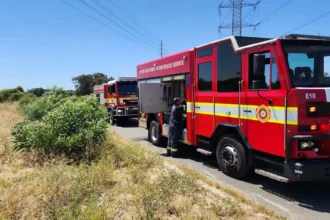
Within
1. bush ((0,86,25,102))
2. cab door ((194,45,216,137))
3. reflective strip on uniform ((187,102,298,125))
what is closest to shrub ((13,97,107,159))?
cab door ((194,45,216,137))

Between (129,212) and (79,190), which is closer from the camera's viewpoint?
(129,212)

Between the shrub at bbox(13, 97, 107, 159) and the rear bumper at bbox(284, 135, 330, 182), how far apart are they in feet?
15.0

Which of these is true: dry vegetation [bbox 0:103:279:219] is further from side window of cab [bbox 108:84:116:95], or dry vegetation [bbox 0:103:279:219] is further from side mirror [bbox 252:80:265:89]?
Result: side window of cab [bbox 108:84:116:95]

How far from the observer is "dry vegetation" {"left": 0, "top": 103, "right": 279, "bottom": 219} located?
13.9 feet

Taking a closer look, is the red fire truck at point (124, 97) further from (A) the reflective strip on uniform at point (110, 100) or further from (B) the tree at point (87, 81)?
(B) the tree at point (87, 81)

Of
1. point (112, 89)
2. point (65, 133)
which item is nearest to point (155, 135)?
point (65, 133)

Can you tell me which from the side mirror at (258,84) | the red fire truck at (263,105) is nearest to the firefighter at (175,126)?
the red fire truck at (263,105)

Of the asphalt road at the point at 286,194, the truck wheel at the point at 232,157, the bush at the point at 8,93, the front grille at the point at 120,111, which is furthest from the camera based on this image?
the bush at the point at 8,93

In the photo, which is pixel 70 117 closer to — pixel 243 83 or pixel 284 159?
pixel 243 83

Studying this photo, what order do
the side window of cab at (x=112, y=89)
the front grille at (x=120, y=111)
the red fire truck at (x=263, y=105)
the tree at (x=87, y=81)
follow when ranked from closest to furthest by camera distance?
the red fire truck at (x=263, y=105) → the front grille at (x=120, y=111) → the side window of cab at (x=112, y=89) → the tree at (x=87, y=81)

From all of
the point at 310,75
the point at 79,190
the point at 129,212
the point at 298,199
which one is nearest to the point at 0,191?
the point at 79,190

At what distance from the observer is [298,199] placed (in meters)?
5.59

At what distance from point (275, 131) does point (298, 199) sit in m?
1.28

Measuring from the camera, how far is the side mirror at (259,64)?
557cm
